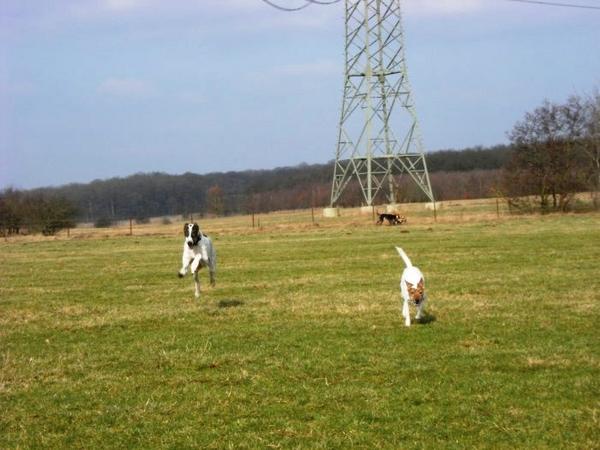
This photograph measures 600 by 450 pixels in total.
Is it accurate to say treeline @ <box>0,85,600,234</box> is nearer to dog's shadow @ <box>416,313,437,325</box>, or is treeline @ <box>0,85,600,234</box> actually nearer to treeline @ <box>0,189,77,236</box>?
treeline @ <box>0,189,77,236</box>

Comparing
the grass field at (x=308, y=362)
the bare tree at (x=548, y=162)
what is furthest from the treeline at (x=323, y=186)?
the grass field at (x=308, y=362)

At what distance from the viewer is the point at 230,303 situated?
47.3 ft

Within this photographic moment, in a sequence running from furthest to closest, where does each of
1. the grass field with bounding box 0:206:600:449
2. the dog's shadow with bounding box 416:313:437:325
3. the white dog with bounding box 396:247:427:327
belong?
the dog's shadow with bounding box 416:313:437:325, the white dog with bounding box 396:247:427:327, the grass field with bounding box 0:206:600:449

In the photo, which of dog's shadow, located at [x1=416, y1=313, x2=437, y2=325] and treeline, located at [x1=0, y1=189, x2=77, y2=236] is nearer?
dog's shadow, located at [x1=416, y1=313, x2=437, y2=325]

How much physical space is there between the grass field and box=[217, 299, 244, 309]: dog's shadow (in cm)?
13

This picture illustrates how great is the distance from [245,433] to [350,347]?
11.5ft

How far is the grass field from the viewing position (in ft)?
20.9

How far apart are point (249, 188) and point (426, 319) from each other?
122 meters

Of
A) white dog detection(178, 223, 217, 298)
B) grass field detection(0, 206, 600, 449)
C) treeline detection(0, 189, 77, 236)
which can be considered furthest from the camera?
treeline detection(0, 189, 77, 236)

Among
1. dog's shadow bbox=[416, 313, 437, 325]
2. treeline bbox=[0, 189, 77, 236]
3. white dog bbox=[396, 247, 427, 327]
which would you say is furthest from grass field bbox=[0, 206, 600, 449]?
treeline bbox=[0, 189, 77, 236]

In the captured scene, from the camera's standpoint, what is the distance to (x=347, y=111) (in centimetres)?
5391

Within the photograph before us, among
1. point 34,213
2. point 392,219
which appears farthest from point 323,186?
point 392,219

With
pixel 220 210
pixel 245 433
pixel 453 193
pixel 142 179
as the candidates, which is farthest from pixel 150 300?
pixel 142 179

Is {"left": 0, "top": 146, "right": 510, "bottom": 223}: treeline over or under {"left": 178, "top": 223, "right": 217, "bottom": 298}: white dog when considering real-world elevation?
over
